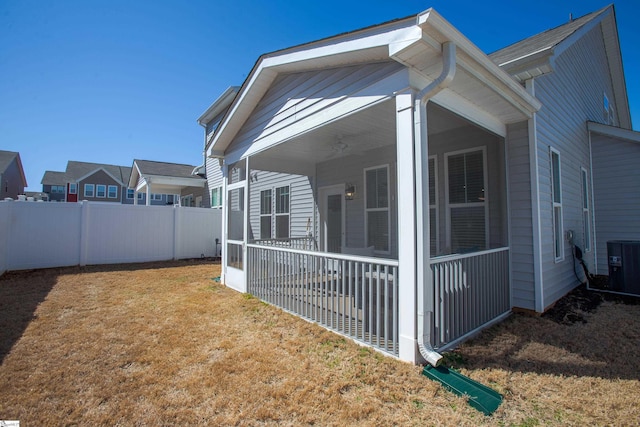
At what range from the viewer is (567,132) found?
5551 mm

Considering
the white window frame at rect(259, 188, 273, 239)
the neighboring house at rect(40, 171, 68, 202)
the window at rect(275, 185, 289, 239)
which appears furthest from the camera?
the neighboring house at rect(40, 171, 68, 202)

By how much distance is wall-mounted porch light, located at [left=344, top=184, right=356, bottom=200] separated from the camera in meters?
6.54

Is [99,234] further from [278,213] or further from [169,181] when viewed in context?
[278,213]

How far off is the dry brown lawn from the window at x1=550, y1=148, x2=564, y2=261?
1.05 m

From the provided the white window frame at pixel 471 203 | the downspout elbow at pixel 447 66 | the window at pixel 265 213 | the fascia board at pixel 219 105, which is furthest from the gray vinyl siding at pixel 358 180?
the fascia board at pixel 219 105

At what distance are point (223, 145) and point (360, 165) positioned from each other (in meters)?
3.06

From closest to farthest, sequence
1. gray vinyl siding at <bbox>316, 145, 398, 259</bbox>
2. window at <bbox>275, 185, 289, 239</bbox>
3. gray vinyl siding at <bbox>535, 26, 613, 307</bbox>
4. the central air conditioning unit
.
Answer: gray vinyl siding at <bbox>535, 26, 613, 307</bbox>
the central air conditioning unit
gray vinyl siding at <bbox>316, 145, 398, 259</bbox>
window at <bbox>275, 185, 289, 239</bbox>

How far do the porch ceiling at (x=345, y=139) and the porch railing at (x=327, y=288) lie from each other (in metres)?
1.83

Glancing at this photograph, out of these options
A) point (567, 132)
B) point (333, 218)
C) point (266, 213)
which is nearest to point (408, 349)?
point (333, 218)

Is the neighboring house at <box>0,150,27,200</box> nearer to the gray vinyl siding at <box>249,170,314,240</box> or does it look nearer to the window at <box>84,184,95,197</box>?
the window at <box>84,184,95,197</box>

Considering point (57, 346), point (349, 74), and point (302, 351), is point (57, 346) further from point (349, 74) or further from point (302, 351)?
point (349, 74)

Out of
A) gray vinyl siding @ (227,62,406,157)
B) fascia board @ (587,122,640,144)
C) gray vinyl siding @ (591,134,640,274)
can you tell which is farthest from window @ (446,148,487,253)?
gray vinyl siding @ (591,134,640,274)

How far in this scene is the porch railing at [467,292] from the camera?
115 inches

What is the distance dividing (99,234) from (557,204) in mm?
11171
